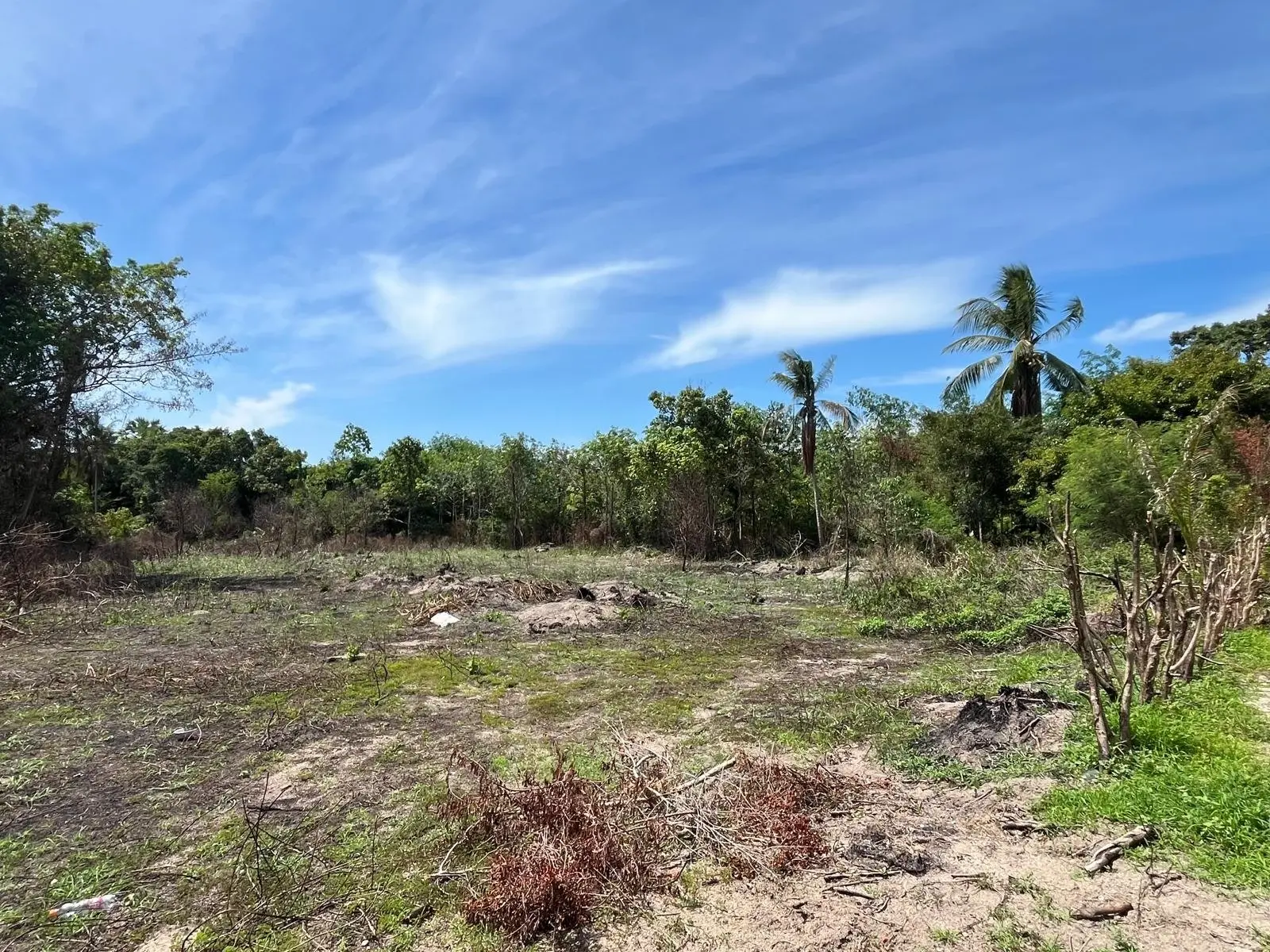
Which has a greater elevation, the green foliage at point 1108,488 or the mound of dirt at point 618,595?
the green foliage at point 1108,488

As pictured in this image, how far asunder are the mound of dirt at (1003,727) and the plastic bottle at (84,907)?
15.2ft

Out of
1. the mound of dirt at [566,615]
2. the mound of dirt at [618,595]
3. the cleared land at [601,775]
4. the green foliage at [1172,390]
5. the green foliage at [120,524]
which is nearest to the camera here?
the cleared land at [601,775]

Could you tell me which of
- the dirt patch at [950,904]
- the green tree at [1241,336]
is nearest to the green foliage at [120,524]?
the dirt patch at [950,904]

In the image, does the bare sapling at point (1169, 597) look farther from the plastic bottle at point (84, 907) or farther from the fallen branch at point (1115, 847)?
the plastic bottle at point (84, 907)

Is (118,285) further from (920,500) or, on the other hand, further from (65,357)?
(920,500)

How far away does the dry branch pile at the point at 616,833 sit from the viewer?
9.81ft

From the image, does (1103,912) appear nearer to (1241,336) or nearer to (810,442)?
(810,442)

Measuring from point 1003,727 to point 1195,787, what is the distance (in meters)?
1.26

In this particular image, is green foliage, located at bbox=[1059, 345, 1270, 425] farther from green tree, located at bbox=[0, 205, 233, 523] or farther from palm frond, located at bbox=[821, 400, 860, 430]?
green tree, located at bbox=[0, 205, 233, 523]

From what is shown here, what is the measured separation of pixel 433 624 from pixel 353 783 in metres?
6.45

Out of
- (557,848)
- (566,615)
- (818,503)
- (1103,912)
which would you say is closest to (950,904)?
(1103,912)

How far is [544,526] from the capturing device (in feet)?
97.2

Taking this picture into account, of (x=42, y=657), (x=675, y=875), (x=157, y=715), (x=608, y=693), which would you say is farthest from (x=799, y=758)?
(x=42, y=657)

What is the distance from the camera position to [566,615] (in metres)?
10.8
